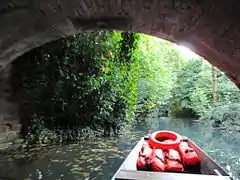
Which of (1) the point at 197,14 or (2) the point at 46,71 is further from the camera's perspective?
(2) the point at 46,71

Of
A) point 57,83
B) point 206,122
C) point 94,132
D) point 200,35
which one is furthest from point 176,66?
point 200,35

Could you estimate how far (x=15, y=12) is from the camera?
109 cm

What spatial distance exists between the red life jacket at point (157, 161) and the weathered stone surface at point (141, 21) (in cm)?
211

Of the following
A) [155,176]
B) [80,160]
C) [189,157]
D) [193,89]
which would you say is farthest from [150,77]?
[155,176]

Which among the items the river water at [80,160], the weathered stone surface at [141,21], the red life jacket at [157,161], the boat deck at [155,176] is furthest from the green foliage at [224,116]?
the weathered stone surface at [141,21]

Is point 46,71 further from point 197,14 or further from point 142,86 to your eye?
point 142,86

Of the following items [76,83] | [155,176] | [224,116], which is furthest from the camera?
Answer: [224,116]

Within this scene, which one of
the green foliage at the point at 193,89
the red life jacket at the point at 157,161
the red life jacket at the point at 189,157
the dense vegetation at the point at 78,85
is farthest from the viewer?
the green foliage at the point at 193,89

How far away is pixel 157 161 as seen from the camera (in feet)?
10.3

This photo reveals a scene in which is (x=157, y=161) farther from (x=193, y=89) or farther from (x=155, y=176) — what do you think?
(x=193, y=89)

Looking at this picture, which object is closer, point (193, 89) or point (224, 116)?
point (224, 116)

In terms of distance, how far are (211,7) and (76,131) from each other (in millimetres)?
5723

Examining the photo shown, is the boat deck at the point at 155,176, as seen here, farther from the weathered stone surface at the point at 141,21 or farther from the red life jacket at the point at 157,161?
the weathered stone surface at the point at 141,21

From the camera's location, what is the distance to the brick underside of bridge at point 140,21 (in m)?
0.95
